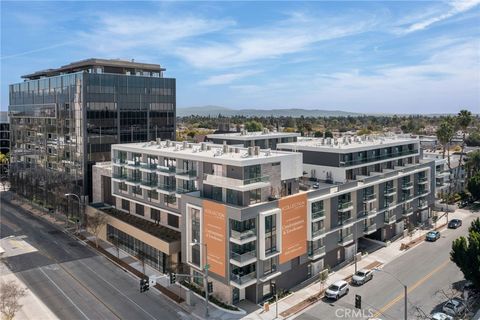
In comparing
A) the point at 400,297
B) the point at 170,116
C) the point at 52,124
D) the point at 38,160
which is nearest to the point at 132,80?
the point at 170,116

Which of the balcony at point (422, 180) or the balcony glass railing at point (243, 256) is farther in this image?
the balcony at point (422, 180)

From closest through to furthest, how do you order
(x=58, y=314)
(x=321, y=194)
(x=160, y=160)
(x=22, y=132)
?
(x=58, y=314)
(x=321, y=194)
(x=160, y=160)
(x=22, y=132)

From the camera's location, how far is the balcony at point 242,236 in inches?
1590

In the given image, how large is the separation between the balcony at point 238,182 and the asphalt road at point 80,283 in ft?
45.0

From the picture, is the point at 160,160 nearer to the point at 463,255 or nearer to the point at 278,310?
the point at 278,310

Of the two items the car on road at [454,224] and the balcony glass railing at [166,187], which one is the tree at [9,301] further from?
the car on road at [454,224]

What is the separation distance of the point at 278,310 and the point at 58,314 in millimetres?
22272

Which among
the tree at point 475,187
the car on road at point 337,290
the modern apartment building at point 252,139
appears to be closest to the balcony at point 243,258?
the car on road at point 337,290

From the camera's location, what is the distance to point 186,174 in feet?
165

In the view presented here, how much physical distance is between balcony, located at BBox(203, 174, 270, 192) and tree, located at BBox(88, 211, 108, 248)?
23200 millimetres

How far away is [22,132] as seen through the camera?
3713 inches

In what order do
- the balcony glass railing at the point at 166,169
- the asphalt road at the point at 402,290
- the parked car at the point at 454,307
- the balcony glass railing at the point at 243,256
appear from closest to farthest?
the parked car at the point at 454,307 → the balcony glass railing at the point at 243,256 → the asphalt road at the point at 402,290 → the balcony glass railing at the point at 166,169

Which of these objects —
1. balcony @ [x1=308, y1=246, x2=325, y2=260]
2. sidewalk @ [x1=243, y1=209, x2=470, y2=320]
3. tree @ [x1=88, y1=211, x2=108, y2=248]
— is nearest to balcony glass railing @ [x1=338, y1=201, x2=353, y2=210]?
balcony @ [x1=308, y1=246, x2=325, y2=260]

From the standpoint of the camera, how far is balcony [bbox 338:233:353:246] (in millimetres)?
52625
